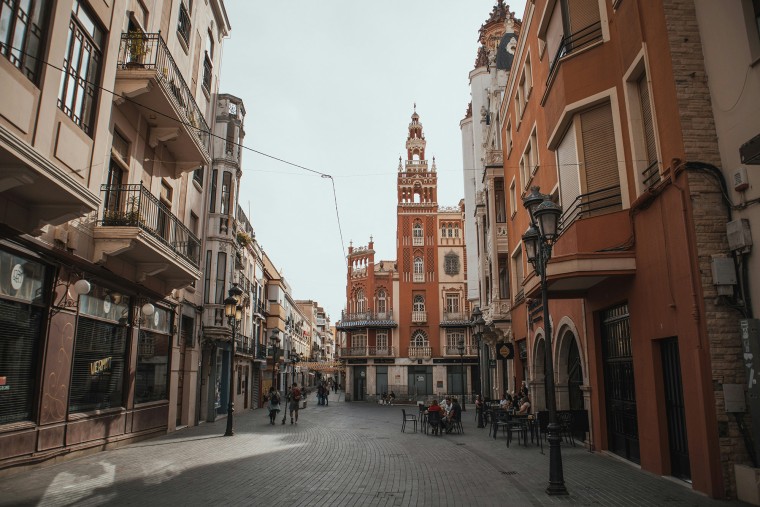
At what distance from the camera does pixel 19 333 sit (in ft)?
32.9

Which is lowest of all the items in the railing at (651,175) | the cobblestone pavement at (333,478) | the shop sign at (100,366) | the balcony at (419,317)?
the cobblestone pavement at (333,478)

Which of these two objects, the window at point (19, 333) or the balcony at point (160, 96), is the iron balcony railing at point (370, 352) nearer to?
the balcony at point (160, 96)

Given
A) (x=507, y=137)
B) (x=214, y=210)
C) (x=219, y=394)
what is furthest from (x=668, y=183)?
(x=219, y=394)

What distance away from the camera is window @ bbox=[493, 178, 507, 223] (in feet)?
82.5

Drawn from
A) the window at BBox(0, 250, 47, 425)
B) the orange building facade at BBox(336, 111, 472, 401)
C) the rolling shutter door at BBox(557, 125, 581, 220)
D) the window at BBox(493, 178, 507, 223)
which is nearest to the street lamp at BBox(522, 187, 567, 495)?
the rolling shutter door at BBox(557, 125, 581, 220)

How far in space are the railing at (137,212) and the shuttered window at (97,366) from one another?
2.46 meters

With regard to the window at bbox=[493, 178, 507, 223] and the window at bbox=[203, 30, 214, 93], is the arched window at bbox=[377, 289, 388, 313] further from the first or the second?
the window at bbox=[203, 30, 214, 93]

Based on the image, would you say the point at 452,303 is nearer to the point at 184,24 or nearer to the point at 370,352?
the point at 370,352

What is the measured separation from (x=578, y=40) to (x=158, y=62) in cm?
1077

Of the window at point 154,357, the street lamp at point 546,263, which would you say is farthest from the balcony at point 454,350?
the street lamp at point 546,263

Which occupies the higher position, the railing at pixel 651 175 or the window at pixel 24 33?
the window at pixel 24 33

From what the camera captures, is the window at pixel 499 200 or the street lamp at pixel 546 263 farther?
the window at pixel 499 200

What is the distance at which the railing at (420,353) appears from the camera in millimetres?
54469

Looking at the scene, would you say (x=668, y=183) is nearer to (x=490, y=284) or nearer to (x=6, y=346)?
(x=6, y=346)
